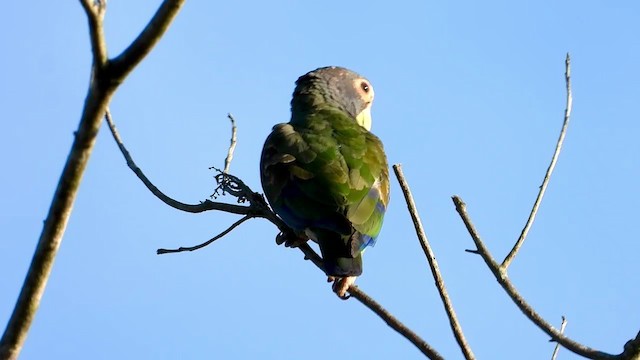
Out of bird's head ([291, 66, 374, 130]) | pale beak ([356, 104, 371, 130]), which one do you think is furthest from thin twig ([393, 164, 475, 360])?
pale beak ([356, 104, 371, 130])

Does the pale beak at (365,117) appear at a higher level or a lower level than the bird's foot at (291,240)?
higher

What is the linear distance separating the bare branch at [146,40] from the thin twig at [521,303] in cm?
227

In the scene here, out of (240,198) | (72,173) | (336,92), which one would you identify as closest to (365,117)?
(336,92)

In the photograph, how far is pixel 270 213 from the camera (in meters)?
5.69

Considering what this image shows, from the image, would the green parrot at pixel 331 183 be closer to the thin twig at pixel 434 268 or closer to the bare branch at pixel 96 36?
the thin twig at pixel 434 268

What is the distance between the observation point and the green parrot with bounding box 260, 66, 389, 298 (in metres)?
5.11

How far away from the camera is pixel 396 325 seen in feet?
12.6

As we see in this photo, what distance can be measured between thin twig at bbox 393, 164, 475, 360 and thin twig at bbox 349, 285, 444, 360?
10.5 inches

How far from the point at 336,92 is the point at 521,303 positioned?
3949mm

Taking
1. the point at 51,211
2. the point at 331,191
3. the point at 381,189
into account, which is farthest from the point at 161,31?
the point at 381,189

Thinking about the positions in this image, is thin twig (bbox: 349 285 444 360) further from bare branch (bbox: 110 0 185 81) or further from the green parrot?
bare branch (bbox: 110 0 185 81)

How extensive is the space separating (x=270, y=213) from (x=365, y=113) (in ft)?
8.39

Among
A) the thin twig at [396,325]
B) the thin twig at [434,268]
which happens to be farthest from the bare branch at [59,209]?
the thin twig at [434,268]

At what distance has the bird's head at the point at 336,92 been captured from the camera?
7.39 meters
